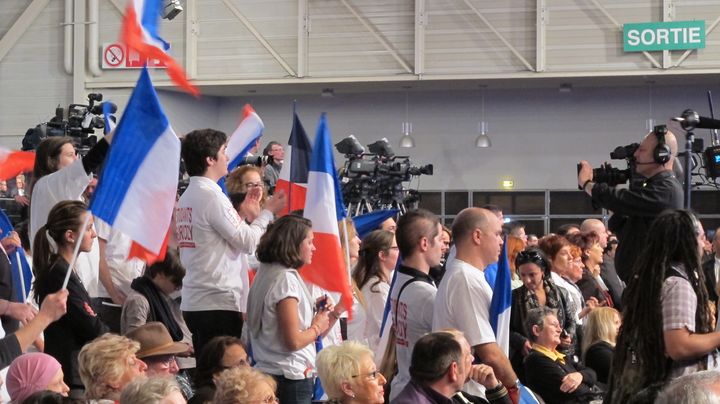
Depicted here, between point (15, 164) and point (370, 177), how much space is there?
5.24m

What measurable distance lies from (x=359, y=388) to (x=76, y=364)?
1.43 meters

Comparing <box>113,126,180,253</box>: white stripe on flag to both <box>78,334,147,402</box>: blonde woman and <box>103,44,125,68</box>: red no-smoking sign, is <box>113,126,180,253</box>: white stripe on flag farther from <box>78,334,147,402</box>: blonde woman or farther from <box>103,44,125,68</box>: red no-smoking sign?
<box>103,44,125,68</box>: red no-smoking sign

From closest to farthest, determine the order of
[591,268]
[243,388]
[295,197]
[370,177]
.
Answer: [243,388]
[295,197]
[591,268]
[370,177]

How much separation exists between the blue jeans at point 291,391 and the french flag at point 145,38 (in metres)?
1.47

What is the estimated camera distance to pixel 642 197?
579 centimetres

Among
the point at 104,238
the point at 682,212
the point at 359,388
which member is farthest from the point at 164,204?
the point at 682,212

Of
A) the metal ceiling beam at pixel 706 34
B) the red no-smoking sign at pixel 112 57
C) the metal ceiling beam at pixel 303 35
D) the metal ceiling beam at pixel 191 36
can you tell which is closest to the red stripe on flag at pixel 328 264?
the metal ceiling beam at pixel 706 34

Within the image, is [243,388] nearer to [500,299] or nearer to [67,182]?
[500,299]

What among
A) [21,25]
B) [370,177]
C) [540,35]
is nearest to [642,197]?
[370,177]

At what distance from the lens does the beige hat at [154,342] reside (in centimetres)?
522

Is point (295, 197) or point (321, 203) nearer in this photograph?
point (321, 203)

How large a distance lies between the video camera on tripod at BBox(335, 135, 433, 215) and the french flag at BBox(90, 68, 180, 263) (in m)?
5.94

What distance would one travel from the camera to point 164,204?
205 inches

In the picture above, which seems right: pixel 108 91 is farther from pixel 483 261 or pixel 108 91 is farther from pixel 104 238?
pixel 483 261
